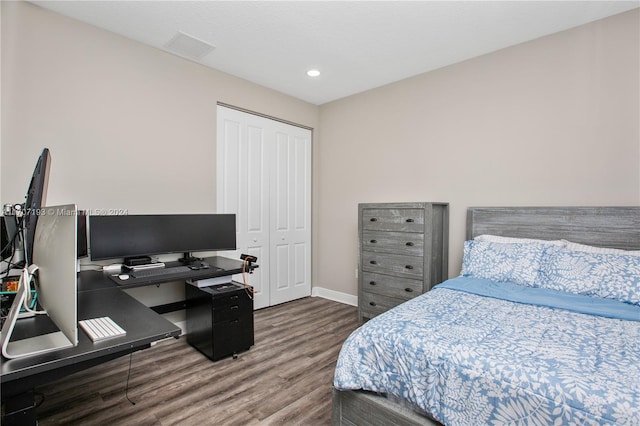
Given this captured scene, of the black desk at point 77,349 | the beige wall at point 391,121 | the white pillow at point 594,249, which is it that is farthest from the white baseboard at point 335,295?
the black desk at point 77,349

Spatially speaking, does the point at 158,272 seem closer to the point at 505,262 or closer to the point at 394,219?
the point at 394,219

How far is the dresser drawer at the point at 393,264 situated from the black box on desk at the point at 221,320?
1.32 meters

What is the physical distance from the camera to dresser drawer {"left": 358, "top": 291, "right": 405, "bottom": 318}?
3.21m

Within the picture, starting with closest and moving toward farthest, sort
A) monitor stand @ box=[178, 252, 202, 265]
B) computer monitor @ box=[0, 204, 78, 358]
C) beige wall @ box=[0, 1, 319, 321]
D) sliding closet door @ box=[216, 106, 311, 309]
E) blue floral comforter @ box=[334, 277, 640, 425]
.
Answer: computer monitor @ box=[0, 204, 78, 358]
blue floral comforter @ box=[334, 277, 640, 425]
beige wall @ box=[0, 1, 319, 321]
monitor stand @ box=[178, 252, 202, 265]
sliding closet door @ box=[216, 106, 311, 309]

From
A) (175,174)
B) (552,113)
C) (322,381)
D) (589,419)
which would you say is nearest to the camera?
(589,419)

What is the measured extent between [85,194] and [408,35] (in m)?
3.04

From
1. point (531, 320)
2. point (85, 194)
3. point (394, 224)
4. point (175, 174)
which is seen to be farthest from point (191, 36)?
point (531, 320)

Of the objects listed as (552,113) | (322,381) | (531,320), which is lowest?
(322,381)

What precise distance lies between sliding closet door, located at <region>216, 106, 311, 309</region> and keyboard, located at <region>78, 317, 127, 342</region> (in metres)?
2.26

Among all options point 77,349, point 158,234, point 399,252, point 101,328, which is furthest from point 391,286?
point 77,349

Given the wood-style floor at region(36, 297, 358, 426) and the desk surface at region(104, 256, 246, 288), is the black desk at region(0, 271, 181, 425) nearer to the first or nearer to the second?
the desk surface at region(104, 256, 246, 288)

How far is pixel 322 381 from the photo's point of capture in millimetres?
2332

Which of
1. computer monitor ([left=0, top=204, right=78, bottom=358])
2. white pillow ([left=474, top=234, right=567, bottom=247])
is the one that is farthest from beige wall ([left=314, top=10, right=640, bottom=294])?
computer monitor ([left=0, top=204, right=78, bottom=358])

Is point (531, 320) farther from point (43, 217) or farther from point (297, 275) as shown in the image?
point (297, 275)
